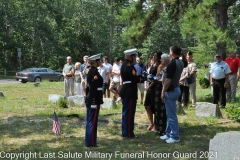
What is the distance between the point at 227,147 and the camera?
15.6 ft

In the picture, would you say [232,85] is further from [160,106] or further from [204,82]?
[204,82]

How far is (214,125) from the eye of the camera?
367 inches

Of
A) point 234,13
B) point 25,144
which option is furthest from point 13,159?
point 234,13

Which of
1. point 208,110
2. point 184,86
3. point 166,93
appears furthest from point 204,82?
point 166,93

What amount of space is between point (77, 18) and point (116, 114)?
3767cm

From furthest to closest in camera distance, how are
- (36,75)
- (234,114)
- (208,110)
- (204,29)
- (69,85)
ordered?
(36,75) → (69,85) → (204,29) → (208,110) → (234,114)

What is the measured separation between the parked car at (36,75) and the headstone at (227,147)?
27818 millimetres

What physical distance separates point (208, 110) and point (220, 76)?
5.20 feet

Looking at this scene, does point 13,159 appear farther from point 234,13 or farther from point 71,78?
point 234,13

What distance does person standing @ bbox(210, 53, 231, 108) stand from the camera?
11422mm

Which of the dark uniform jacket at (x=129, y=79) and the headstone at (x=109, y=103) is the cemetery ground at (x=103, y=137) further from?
the dark uniform jacket at (x=129, y=79)

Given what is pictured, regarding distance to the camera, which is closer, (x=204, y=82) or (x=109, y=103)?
(x=109, y=103)

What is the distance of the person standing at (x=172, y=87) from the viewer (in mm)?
7355

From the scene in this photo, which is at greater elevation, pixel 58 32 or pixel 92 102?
pixel 58 32
